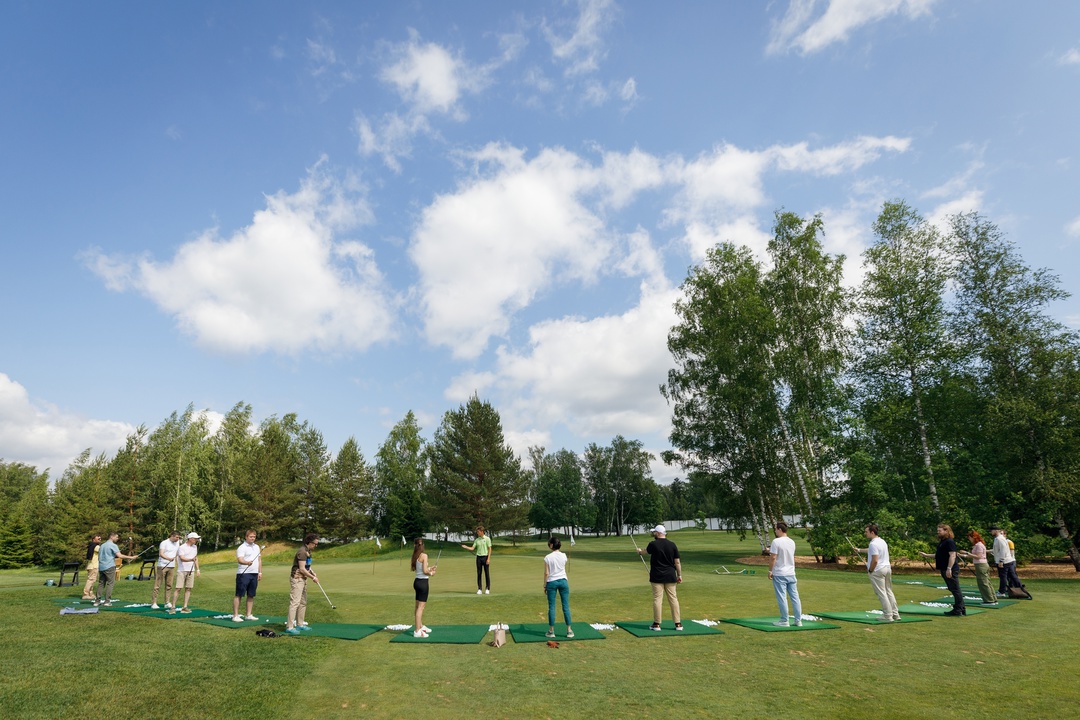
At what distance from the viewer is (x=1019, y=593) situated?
650 inches

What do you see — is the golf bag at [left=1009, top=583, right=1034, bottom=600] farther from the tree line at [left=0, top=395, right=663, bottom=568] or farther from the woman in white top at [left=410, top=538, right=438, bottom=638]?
the tree line at [left=0, top=395, right=663, bottom=568]

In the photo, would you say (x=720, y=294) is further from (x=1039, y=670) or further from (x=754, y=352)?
(x=1039, y=670)

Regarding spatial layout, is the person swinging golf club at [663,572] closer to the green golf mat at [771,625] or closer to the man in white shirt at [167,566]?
the green golf mat at [771,625]

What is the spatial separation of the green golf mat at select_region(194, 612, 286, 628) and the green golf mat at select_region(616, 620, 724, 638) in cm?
821

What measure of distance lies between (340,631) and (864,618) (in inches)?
482

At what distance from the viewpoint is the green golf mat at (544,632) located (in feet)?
37.0

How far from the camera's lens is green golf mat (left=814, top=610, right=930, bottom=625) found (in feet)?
41.8

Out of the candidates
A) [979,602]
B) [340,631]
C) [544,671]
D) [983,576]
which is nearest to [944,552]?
[983,576]

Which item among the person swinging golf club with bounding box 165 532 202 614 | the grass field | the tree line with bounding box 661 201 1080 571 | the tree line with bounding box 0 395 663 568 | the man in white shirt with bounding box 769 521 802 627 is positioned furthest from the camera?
the tree line with bounding box 0 395 663 568

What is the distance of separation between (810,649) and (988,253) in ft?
A: 86.1

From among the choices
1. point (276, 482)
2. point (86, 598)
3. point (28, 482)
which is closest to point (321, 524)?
point (276, 482)

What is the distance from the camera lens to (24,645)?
32.3ft

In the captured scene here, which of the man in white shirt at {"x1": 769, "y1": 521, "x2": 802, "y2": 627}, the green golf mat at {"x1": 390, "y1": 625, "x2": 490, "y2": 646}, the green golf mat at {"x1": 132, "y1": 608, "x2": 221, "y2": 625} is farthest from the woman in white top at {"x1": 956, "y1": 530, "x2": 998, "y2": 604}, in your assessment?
the green golf mat at {"x1": 132, "y1": 608, "x2": 221, "y2": 625}

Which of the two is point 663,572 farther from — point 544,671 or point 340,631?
point 340,631
